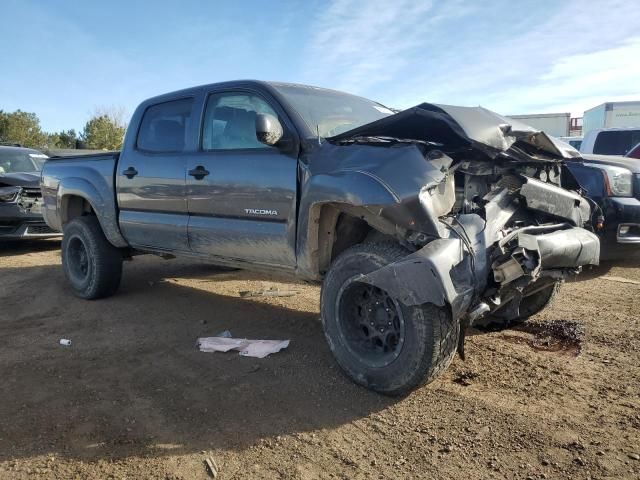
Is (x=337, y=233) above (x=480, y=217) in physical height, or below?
below

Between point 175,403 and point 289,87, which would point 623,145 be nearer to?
point 289,87

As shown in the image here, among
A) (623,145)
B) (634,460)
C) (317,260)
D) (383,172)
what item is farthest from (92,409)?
(623,145)

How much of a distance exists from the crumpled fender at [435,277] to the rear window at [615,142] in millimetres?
9152

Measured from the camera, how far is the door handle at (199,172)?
4.20m

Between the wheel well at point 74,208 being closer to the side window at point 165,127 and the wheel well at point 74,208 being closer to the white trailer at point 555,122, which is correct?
the side window at point 165,127

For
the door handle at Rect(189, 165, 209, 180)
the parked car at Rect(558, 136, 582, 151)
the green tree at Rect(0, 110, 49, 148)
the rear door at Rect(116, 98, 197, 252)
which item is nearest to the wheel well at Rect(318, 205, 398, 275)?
the door handle at Rect(189, 165, 209, 180)

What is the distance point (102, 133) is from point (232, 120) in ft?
120

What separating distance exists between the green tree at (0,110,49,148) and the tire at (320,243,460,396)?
3844 centimetres

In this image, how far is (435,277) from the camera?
2701mm

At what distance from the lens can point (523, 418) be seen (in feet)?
9.27

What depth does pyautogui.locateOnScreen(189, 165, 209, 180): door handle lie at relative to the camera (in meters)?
4.20

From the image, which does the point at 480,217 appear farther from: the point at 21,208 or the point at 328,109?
the point at 21,208

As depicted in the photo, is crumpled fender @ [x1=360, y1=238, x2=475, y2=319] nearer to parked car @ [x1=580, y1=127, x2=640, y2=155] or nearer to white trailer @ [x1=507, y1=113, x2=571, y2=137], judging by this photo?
parked car @ [x1=580, y1=127, x2=640, y2=155]

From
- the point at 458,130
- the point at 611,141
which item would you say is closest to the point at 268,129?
the point at 458,130
